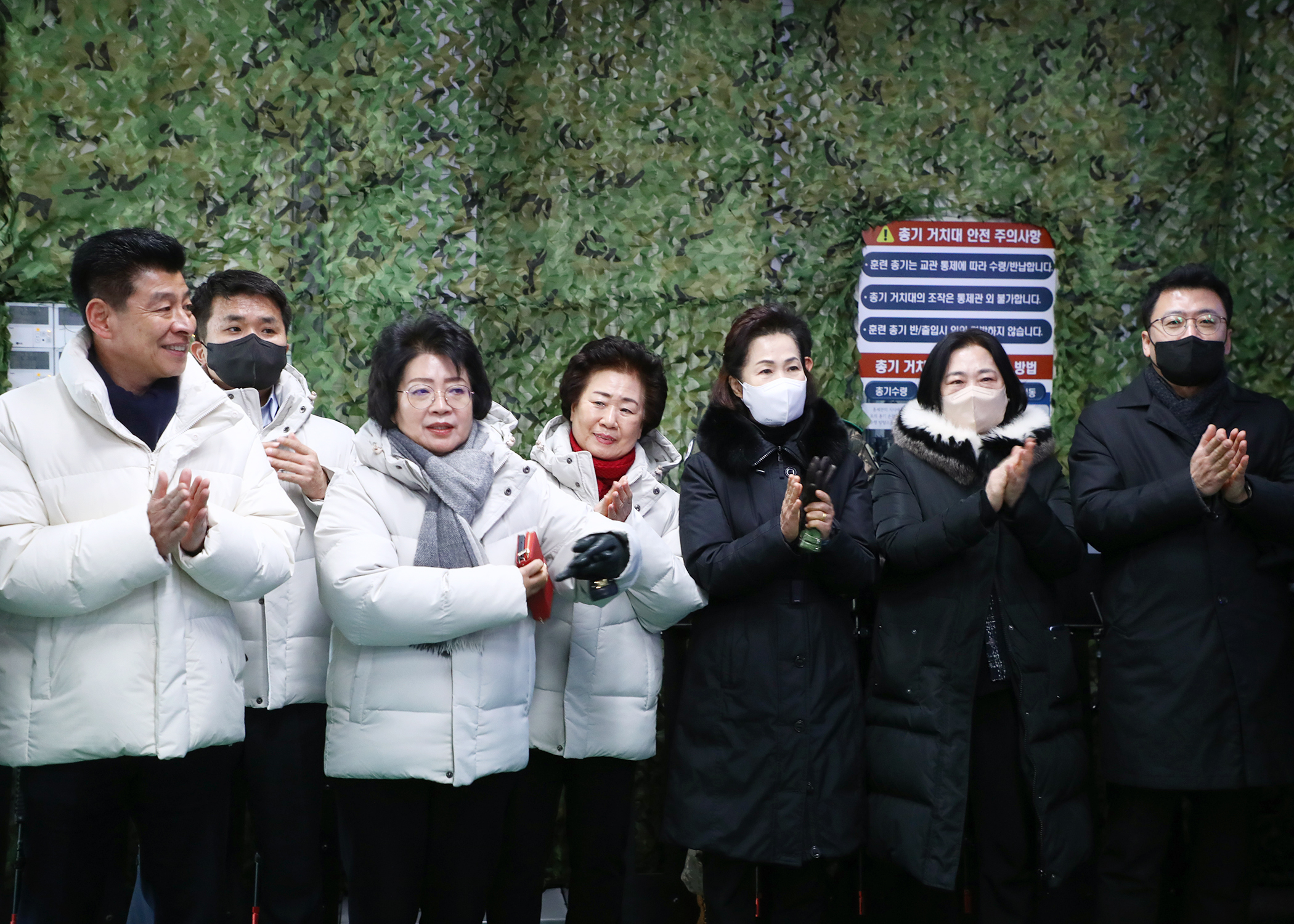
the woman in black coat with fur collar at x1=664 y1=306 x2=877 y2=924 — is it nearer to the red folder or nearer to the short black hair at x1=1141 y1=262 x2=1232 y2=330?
the red folder

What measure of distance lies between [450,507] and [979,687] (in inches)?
56.4

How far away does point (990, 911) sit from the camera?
2672 mm

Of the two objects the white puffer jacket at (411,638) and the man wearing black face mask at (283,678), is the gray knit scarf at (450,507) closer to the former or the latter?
the white puffer jacket at (411,638)

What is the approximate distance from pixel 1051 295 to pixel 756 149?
50.1 inches

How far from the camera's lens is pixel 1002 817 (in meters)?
2.67

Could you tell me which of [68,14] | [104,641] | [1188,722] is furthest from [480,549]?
[68,14]

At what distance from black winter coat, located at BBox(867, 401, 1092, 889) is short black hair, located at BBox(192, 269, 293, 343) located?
1.81 m

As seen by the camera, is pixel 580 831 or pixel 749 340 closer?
pixel 580 831

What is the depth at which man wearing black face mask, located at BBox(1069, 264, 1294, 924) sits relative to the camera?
8.94ft

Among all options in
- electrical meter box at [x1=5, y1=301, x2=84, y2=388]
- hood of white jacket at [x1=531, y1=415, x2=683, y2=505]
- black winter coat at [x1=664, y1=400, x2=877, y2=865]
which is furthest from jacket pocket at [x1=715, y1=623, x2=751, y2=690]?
electrical meter box at [x1=5, y1=301, x2=84, y2=388]

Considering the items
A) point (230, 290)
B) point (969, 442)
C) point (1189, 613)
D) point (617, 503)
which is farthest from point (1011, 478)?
point (230, 290)

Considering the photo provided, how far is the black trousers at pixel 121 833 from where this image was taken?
2145 millimetres

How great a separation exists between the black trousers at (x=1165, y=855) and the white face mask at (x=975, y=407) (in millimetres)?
1069

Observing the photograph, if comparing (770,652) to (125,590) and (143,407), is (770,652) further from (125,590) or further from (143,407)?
(143,407)
